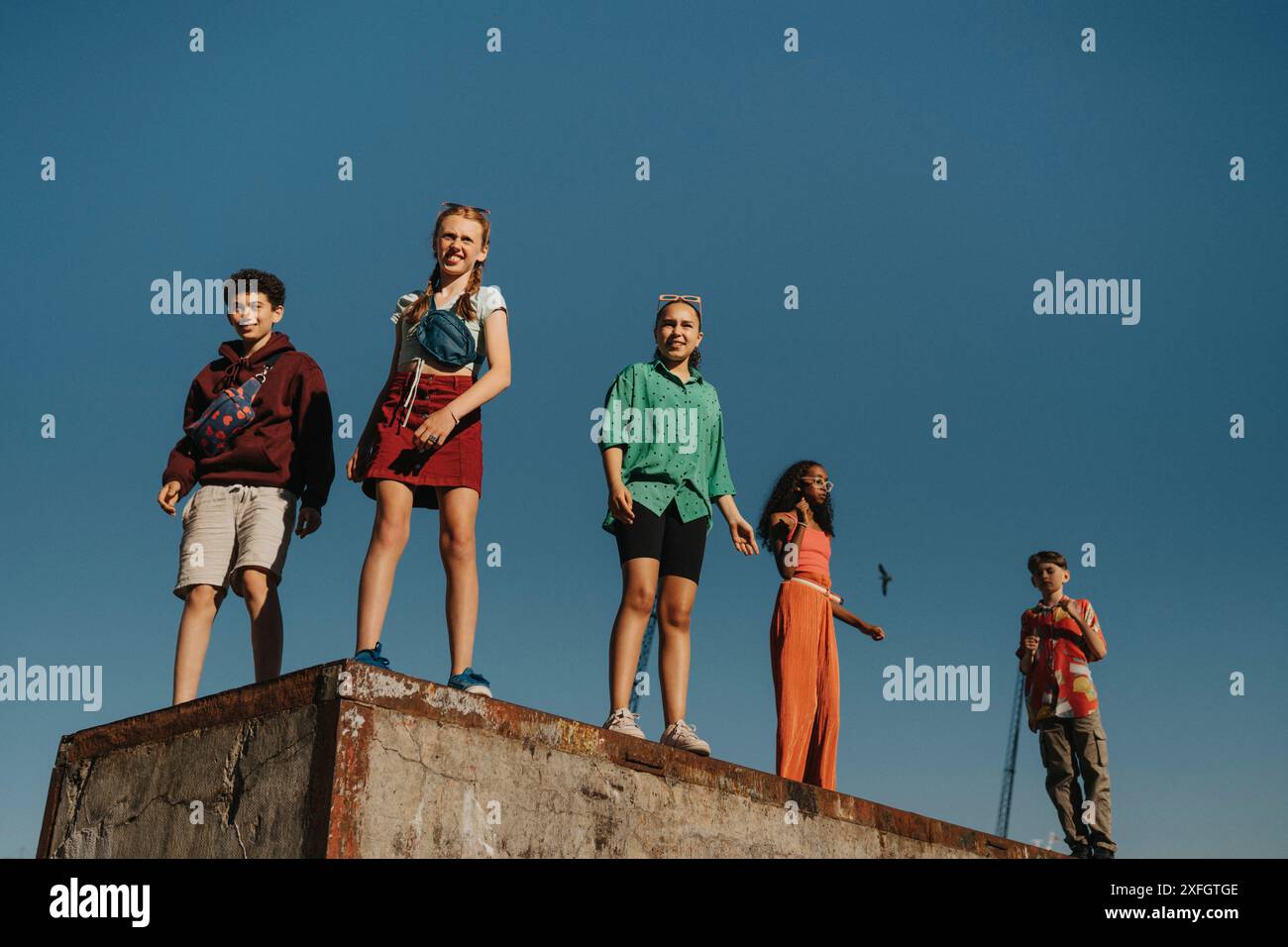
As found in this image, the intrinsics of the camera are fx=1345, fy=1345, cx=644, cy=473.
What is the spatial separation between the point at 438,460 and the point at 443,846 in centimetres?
170

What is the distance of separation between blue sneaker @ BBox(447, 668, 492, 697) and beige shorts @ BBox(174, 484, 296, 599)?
1084 mm

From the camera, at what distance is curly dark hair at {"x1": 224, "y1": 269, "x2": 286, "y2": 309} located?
6332 mm

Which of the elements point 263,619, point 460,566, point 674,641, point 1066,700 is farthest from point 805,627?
point 263,619

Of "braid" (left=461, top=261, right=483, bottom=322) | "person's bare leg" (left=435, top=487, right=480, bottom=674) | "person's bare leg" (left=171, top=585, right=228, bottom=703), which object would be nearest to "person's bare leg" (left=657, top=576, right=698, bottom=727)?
"person's bare leg" (left=435, top=487, right=480, bottom=674)

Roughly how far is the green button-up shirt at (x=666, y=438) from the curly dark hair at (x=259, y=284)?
5.47 ft

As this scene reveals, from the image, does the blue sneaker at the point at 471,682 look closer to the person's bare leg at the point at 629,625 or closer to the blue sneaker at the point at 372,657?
the blue sneaker at the point at 372,657

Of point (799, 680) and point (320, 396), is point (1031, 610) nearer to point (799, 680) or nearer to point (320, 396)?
point (799, 680)

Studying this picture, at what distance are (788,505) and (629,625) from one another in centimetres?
209

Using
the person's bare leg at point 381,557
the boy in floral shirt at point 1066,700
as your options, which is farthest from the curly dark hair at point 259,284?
the boy in floral shirt at point 1066,700

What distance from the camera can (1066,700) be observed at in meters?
8.38

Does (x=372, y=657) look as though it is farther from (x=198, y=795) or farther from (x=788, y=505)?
(x=788, y=505)

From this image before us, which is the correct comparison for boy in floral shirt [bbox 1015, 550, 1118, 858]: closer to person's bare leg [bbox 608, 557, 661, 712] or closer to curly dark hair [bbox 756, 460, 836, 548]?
curly dark hair [bbox 756, 460, 836, 548]
